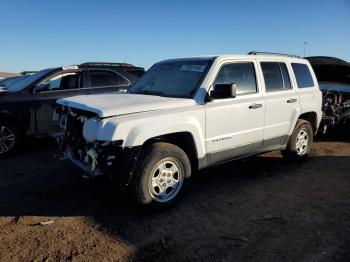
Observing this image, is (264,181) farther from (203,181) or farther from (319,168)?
(319,168)

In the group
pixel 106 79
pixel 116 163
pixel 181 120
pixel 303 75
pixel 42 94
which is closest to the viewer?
pixel 116 163

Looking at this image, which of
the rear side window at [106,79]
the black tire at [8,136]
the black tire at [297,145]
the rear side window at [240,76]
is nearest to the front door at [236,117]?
the rear side window at [240,76]

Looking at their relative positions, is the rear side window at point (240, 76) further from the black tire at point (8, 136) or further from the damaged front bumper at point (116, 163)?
the black tire at point (8, 136)

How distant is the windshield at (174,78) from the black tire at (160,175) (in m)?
0.86

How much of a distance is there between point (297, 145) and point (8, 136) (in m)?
5.39

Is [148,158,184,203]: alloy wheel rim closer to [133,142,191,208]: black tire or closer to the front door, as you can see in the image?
[133,142,191,208]: black tire

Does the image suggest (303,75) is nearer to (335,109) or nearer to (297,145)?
(297,145)

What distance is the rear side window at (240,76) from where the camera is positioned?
5242 millimetres

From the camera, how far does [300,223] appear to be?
170 inches

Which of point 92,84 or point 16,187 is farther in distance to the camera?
point 92,84

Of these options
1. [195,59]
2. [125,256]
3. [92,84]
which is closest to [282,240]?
[125,256]

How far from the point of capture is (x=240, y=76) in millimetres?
5465

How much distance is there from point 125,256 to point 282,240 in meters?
1.61

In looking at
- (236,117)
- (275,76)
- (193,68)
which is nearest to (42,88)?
(193,68)
